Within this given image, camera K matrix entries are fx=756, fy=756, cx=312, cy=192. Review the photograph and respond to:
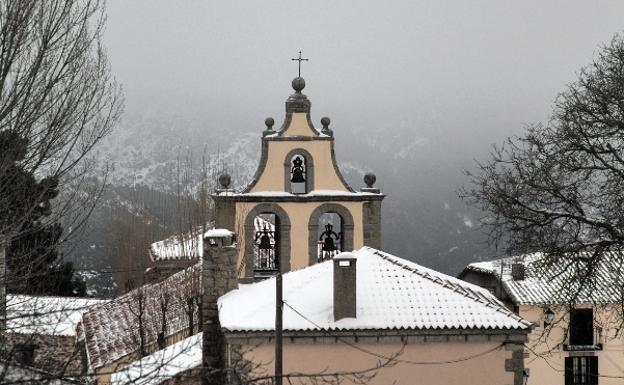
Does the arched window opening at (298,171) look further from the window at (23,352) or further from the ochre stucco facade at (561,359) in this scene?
the window at (23,352)

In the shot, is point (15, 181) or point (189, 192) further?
point (189, 192)

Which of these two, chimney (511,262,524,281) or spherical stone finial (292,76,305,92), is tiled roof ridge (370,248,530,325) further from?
chimney (511,262,524,281)

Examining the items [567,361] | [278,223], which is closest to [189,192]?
[278,223]

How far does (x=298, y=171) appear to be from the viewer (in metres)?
17.4

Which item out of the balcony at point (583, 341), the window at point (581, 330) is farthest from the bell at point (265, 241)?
the balcony at point (583, 341)

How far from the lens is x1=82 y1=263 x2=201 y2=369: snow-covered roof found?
64.2 feet

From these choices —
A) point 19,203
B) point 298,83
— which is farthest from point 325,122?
point 19,203

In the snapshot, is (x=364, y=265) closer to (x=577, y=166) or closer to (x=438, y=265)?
(x=577, y=166)

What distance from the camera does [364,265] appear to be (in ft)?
43.9

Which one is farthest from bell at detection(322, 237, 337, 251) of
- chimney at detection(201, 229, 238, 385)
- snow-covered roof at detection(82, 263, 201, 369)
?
snow-covered roof at detection(82, 263, 201, 369)

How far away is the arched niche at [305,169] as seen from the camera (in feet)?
55.2

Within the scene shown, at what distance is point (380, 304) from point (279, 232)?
498cm

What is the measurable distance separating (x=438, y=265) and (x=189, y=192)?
32.9 m

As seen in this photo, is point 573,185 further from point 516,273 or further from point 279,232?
point 516,273
